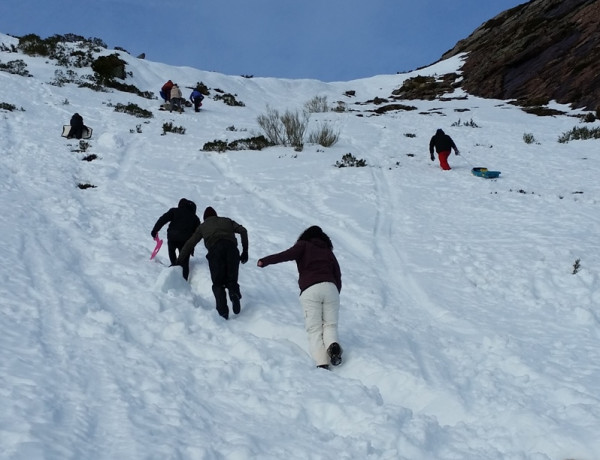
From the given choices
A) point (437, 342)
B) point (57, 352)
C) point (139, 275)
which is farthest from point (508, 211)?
point (57, 352)

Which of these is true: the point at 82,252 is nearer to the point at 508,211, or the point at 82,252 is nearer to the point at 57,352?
the point at 57,352

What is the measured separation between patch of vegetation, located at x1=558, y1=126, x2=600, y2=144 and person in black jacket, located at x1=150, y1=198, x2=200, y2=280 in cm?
1473

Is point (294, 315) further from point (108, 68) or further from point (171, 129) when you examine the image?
point (108, 68)

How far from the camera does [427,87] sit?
3734 centimetres

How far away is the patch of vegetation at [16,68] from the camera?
71.8 ft

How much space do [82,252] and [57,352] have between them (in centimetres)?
315

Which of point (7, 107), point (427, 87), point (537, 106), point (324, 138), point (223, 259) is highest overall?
point (427, 87)

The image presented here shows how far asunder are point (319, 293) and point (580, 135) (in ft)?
52.3

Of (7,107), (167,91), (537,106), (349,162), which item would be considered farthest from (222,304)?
(537,106)

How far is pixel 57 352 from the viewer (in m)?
4.27

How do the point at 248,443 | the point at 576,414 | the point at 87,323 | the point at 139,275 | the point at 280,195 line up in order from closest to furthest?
the point at 248,443
the point at 576,414
the point at 87,323
the point at 139,275
the point at 280,195

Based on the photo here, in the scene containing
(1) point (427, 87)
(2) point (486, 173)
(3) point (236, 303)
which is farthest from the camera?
(1) point (427, 87)

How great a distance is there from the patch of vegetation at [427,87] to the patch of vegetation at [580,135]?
16.4 metres

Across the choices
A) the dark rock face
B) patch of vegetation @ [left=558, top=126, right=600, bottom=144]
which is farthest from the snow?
the dark rock face
